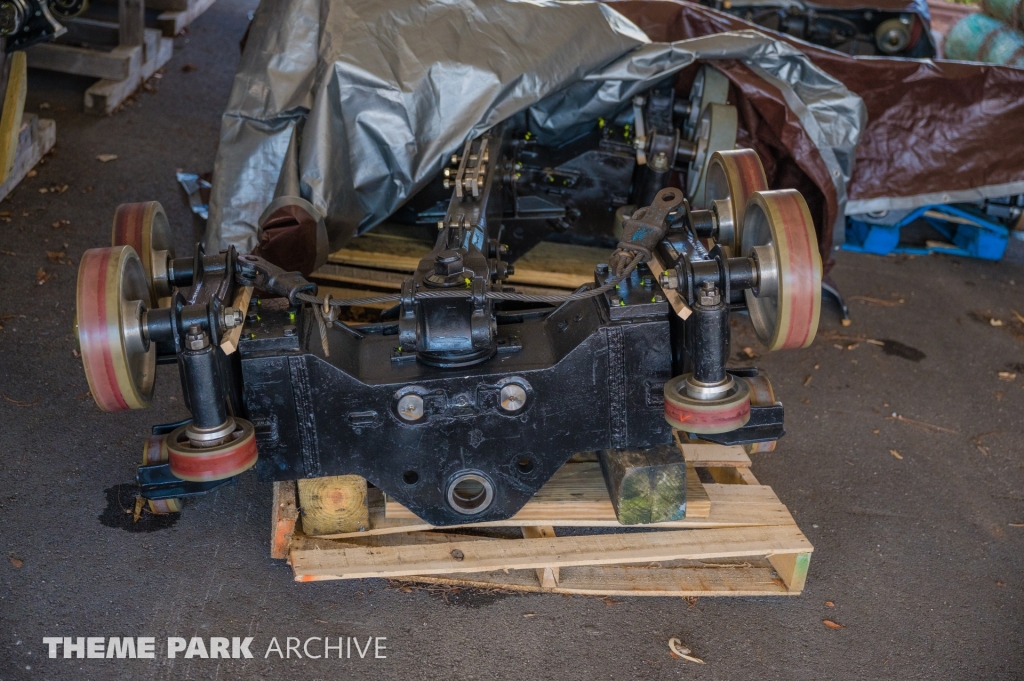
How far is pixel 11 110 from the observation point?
4.54 meters

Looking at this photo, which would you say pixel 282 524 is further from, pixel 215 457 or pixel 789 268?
pixel 789 268

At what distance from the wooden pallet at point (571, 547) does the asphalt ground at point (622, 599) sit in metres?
0.06

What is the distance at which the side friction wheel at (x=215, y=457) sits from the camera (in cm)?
217

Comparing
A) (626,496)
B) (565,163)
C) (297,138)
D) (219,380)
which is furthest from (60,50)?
(626,496)

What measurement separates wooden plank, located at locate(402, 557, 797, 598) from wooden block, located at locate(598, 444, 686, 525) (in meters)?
0.21

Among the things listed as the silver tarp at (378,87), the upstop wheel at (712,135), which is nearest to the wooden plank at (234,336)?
the silver tarp at (378,87)

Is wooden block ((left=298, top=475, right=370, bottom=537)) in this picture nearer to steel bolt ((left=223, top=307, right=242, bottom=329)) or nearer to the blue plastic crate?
steel bolt ((left=223, top=307, right=242, bottom=329))

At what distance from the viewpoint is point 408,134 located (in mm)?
3576

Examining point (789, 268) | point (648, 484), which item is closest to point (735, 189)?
point (789, 268)

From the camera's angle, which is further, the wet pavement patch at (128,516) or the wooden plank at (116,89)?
the wooden plank at (116,89)

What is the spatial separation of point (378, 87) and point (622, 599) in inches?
81.9

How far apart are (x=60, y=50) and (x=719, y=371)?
515 centimetres

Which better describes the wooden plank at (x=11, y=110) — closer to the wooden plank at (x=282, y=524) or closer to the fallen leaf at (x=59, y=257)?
the fallen leaf at (x=59, y=257)

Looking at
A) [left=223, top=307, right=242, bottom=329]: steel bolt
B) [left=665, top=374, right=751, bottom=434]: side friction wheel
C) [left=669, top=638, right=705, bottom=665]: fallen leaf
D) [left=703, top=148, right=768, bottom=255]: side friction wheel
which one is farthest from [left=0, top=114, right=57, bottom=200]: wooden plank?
[left=669, top=638, right=705, bottom=665]: fallen leaf
